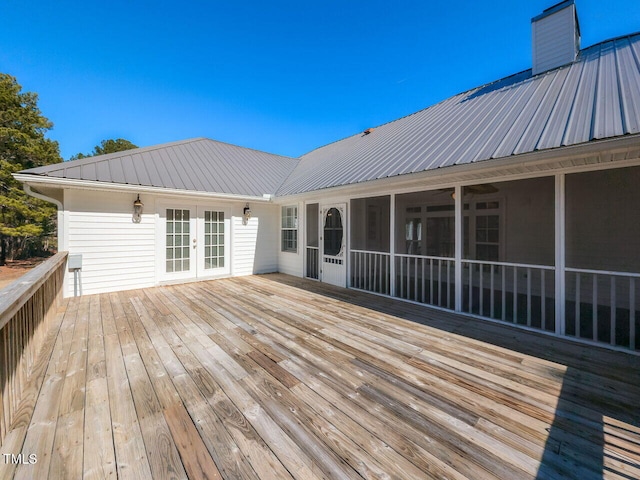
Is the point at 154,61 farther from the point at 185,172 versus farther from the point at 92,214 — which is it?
the point at 92,214

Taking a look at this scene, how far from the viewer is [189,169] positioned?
7.11m

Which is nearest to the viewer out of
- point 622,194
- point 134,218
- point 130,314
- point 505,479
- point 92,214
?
point 505,479

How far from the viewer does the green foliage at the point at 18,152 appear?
11328 millimetres

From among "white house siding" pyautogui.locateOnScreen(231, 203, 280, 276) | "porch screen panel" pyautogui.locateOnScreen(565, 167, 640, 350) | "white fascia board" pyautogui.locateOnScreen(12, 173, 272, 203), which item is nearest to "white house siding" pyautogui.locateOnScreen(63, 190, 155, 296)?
"white fascia board" pyautogui.locateOnScreen(12, 173, 272, 203)

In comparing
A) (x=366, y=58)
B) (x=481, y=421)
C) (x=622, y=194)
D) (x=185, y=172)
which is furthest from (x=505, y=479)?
(x=366, y=58)

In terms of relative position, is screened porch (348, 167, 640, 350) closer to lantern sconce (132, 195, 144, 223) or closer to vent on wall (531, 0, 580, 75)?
vent on wall (531, 0, 580, 75)

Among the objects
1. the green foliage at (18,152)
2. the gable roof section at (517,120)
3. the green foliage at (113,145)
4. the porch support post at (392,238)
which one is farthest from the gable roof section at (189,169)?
the green foliage at (113,145)

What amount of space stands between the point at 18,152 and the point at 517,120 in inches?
758

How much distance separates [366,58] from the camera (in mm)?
8805

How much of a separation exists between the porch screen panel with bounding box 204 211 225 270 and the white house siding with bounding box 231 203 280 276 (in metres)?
0.30

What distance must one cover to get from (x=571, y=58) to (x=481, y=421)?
23.5ft

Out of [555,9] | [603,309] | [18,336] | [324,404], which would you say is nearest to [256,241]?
[18,336]

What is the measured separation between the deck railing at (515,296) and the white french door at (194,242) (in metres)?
6.03

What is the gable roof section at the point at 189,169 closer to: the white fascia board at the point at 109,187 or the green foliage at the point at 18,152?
the white fascia board at the point at 109,187
